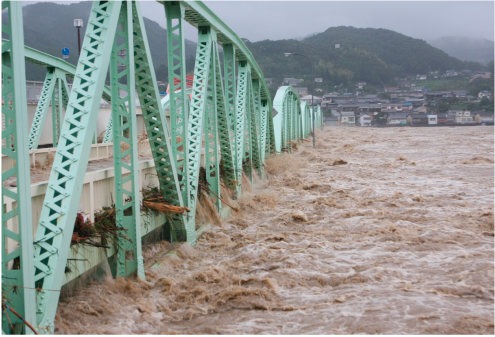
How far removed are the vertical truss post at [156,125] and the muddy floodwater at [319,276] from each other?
456 millimetres

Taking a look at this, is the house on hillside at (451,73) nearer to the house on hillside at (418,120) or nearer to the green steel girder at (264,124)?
the house on hillside at (418,120)

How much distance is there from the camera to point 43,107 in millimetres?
19203

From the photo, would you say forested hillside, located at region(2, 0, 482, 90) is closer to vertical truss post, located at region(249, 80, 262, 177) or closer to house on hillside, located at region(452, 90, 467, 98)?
house on hillside, located at region(452, 90, 467, 98)

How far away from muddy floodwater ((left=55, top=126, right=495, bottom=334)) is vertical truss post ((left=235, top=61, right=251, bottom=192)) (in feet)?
3.47

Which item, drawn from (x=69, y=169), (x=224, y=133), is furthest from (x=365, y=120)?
(x=69, y=169)

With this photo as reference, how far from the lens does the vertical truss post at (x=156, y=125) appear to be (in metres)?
7.49

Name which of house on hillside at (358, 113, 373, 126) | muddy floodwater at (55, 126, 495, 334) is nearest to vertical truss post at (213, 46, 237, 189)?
muddy floodwater at (55, 126, 495, 334)

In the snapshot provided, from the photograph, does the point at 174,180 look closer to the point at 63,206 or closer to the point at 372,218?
the point at 63,206

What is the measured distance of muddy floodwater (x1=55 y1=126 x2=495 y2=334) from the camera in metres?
6.01

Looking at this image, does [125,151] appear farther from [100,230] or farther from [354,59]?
[354,59]

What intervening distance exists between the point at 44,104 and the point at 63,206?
15428mm

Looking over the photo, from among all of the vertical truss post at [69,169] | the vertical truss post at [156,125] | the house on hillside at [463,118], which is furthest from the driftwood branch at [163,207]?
the house on hillside at [463,118]

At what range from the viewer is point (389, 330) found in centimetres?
577

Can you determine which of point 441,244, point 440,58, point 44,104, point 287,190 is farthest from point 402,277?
point 440,58
